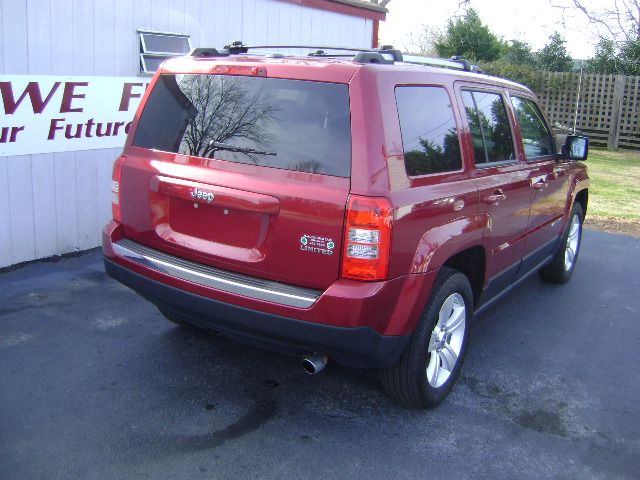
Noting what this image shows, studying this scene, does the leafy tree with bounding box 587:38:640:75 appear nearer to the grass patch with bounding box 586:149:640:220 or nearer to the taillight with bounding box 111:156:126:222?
the grass patch with bounding box 586:149:640:220

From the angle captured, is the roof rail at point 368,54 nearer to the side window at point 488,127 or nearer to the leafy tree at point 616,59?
the side window at point 488,127

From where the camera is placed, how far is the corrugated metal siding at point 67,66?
5.58 m

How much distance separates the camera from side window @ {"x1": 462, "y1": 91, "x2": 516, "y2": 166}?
13.0ft

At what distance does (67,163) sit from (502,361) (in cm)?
434

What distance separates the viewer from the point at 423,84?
11.4 ft

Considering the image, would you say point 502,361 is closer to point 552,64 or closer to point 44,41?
point 44,41

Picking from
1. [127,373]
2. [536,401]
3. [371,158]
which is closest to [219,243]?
[371,158]

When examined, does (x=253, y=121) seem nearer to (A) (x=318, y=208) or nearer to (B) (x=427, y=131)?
(A) (x=318, y=208)

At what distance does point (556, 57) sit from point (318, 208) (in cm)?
2302

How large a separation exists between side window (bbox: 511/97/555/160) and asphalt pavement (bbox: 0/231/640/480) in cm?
141

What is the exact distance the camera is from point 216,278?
327 centimetres

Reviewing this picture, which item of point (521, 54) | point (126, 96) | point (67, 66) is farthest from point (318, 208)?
point (521, 54)

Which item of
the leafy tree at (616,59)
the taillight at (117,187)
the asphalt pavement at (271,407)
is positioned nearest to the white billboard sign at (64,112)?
the asphalt pavement at (271,407)

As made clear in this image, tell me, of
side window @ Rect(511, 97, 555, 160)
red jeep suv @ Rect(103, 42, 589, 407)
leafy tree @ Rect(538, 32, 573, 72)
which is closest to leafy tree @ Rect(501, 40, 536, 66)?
leafy tree @ Rect(538, 32, 573, 72)
